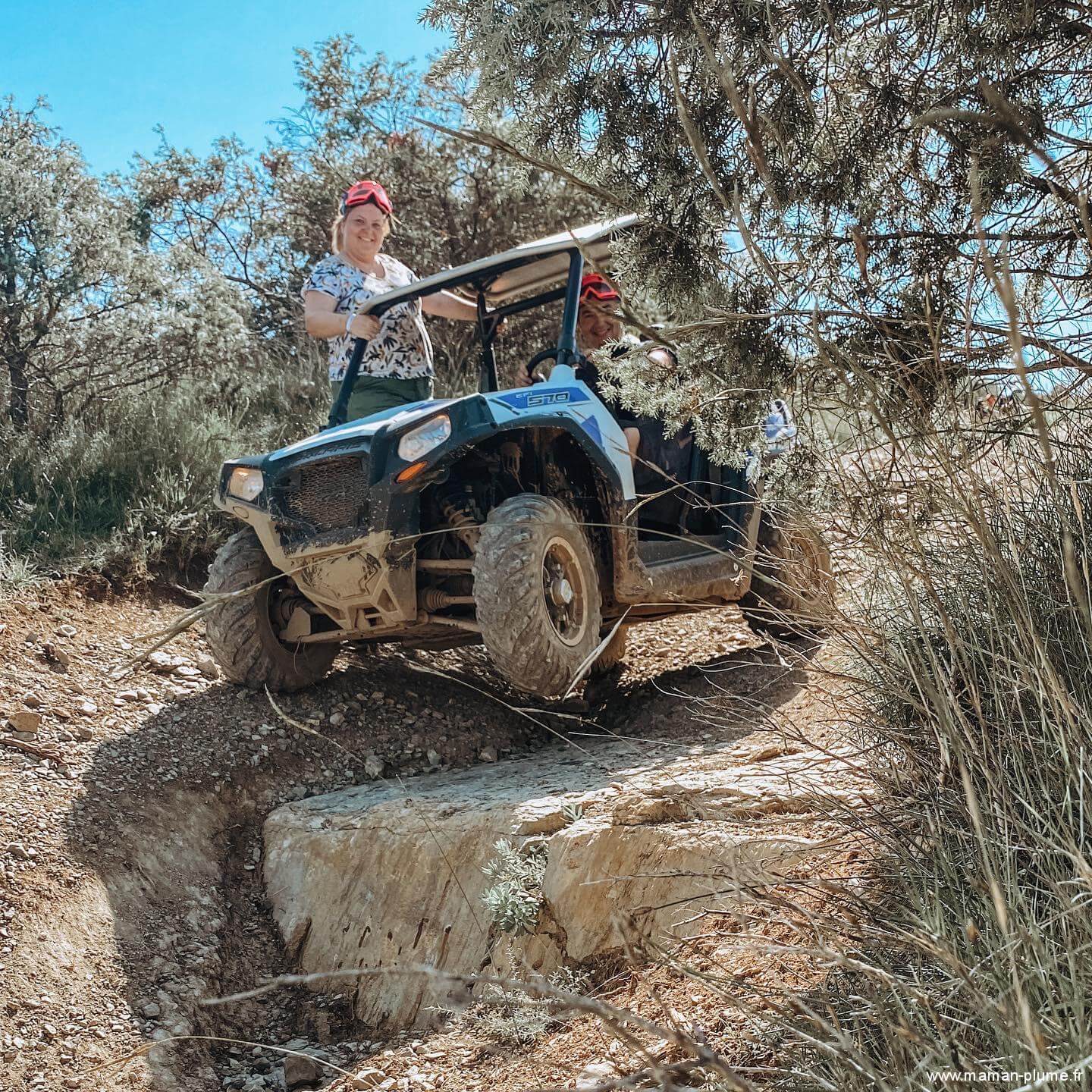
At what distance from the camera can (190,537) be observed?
7.29m

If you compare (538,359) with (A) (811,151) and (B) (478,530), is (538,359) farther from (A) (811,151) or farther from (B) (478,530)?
(A) (811,151)

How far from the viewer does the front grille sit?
4.87m

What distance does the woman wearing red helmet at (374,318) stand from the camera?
5.96 meters

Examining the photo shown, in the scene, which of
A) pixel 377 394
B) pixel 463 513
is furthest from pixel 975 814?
pixel 377 394

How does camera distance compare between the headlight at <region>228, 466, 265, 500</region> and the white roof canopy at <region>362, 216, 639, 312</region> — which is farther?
the white roof canopy at <region>362, 216, 639, 312</region>

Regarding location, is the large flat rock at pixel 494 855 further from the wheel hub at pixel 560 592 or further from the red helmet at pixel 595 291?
the red helmet at pixel 595 291

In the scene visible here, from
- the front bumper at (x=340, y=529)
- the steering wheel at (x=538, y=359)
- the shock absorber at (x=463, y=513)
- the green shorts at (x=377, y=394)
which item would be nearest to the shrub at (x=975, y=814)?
the front bumper at (x=340, y=529)

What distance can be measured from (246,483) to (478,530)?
3.45 feet

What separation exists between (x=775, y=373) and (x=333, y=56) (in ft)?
29.4

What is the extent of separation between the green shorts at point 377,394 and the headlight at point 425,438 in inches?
45.7

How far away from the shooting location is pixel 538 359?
19.7 ft

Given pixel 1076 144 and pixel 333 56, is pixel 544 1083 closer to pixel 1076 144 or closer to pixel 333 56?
pixel 1076 144

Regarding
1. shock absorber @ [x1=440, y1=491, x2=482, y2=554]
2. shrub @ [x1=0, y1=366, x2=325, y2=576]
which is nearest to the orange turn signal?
shock absorber @ [x1=440, y1=491, x2=482, y2=554]

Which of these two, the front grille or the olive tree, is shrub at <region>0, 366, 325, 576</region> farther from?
the front grille
